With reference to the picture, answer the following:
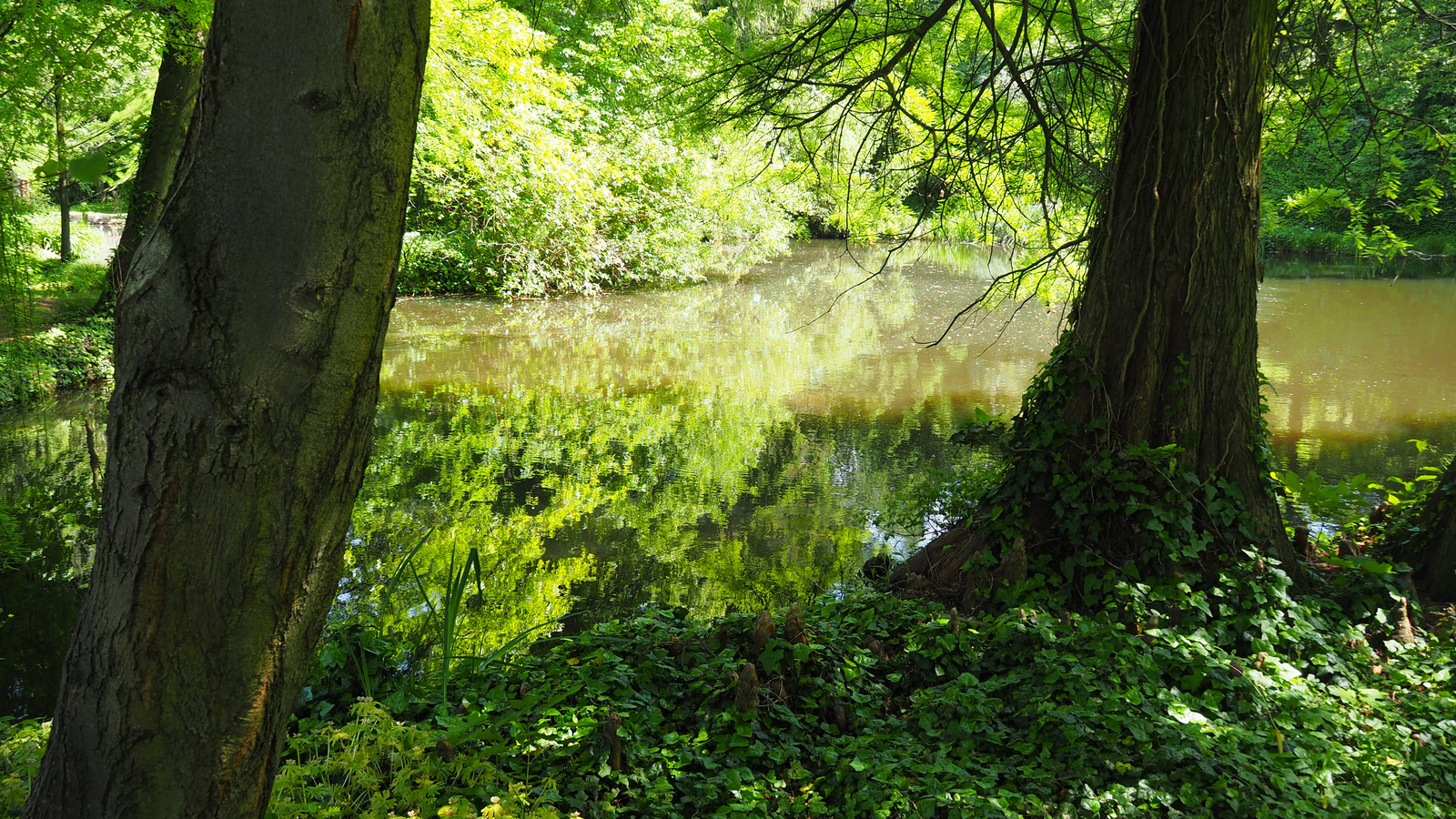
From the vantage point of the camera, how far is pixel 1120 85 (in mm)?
5168

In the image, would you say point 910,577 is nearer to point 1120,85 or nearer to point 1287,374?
point 1120,85

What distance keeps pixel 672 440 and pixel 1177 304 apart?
5.71m

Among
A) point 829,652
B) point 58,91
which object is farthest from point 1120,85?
point 58,91

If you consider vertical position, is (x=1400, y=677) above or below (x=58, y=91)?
below

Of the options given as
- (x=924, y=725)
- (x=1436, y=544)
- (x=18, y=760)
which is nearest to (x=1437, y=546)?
(x=1436, y=544)

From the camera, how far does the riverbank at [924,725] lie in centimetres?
263

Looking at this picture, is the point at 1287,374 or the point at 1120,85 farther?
the point at 1287,374

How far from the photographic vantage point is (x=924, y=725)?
127 inches

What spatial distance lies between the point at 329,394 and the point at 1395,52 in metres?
7.79

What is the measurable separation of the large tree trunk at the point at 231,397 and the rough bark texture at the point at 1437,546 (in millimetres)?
4894

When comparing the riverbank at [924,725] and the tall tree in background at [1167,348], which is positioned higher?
the tall tree in background at [1167,348]

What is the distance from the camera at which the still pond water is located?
5715 millimetres

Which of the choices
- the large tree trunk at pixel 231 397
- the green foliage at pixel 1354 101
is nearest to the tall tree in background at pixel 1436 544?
the green foliage at pixel 1354 101

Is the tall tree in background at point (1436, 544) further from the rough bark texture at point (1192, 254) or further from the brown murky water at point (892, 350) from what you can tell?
A: the brown murky water at point (892, 350)
